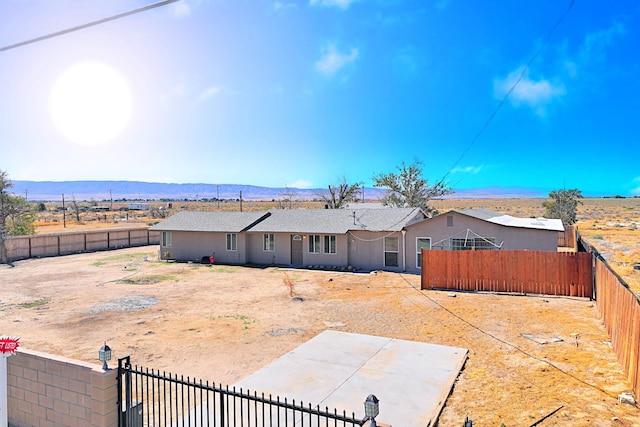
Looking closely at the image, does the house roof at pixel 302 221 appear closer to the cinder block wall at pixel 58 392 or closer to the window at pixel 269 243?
the window at pixel 269 243

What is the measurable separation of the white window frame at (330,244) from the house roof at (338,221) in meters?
0.63

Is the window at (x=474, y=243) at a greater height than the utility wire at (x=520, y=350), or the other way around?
the window at (x=474, y=243)

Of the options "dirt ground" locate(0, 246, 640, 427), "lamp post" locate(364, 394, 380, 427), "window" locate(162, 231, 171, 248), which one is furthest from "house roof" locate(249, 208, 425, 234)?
"lamp post" locate(364, 394, 380, 427)

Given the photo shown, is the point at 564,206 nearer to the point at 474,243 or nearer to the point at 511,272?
the point at 474,243

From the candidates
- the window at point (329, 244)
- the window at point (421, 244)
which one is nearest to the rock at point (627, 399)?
the window at point (421, 244)

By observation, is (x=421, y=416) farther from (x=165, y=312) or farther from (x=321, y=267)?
(x=321, y=267)

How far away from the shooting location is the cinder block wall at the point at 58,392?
6.85 meters

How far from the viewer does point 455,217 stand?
78.8 feet

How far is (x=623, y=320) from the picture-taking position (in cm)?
1017

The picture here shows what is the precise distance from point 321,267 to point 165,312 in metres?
13.0

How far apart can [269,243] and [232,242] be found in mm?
→ 2843

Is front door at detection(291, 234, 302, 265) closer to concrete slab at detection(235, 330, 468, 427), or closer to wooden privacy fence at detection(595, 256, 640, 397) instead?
concrete slab at detection(235, 330, 468, 427)

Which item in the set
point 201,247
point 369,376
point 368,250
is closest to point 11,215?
point 201,247

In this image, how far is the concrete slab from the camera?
27.6 feet
